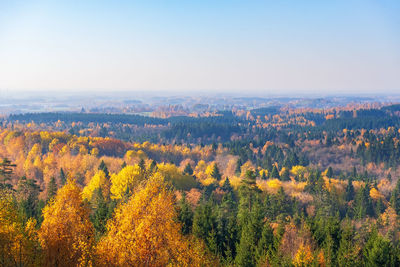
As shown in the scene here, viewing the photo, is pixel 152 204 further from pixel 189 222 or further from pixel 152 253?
pixel 189 222

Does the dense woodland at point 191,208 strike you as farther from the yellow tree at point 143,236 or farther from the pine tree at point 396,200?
the pine tree at point 396,200

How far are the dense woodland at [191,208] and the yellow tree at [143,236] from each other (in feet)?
0.20

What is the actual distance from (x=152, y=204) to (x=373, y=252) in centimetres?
2097

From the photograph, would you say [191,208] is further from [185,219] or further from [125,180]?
[125,180]

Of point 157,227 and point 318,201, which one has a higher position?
point 157,227

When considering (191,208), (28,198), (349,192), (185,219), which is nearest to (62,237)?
(185,219)

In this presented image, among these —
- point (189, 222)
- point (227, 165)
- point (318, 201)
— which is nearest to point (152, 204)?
point (189, 222)

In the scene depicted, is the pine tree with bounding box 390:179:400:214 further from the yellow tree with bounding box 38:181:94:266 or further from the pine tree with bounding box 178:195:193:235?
the yellow tree with bounding box 38:181:94:266

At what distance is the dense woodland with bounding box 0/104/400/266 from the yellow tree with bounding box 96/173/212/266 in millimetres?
62

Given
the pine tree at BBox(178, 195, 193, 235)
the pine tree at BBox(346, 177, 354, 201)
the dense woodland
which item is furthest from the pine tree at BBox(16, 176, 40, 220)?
the pine tree at BBox(346, 177, 354, 201)

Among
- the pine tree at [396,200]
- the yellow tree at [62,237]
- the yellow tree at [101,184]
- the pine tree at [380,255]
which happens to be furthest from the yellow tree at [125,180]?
the pine tree at [396,200]

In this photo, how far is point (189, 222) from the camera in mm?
44094

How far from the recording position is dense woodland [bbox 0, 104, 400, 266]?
21.5 m

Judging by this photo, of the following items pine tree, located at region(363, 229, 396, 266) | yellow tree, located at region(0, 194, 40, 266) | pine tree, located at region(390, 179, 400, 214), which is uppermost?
yellow tree, located at region(0, 194, 40, 266)
